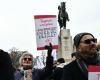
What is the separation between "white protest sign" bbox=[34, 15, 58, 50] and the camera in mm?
10141

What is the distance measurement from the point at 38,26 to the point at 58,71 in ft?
8.36

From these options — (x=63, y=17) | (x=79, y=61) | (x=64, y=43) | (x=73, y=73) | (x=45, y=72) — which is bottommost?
(x=45, y=72)

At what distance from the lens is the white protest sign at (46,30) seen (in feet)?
33.3

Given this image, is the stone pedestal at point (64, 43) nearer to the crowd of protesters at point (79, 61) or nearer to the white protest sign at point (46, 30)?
the white protest sign at point (46, 30)

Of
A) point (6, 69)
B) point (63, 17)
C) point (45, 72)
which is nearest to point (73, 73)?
point (6, 69)

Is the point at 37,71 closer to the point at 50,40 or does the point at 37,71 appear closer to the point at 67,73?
the point at 50,40

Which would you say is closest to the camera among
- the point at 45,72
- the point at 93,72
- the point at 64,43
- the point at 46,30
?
the point at 93,72

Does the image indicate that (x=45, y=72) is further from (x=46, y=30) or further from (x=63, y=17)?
(x=63, y=17)

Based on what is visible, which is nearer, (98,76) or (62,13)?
(98,76)

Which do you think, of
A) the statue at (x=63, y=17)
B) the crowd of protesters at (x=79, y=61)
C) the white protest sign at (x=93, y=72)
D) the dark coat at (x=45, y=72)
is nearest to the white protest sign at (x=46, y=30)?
the dark coat at (x=45, y=72)

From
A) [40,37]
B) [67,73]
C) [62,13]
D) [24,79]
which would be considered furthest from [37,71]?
[62,13]

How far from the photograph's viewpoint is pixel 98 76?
5.26 m

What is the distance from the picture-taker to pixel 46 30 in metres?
10.5

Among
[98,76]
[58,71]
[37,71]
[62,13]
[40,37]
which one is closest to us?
[98,76]
